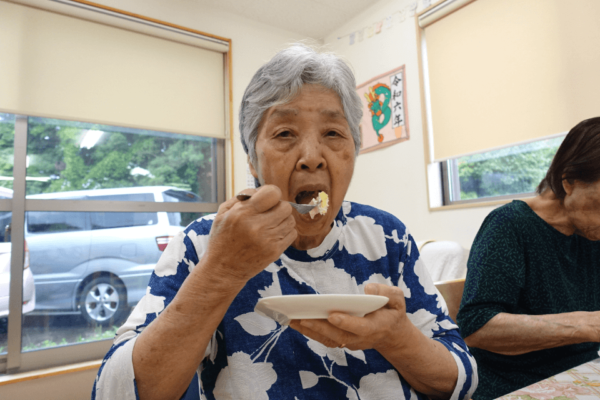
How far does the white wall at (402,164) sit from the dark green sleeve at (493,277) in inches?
59.3

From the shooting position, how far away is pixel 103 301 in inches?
125

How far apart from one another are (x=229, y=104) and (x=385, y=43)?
154 cm

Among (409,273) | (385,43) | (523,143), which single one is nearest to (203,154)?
(385,43)

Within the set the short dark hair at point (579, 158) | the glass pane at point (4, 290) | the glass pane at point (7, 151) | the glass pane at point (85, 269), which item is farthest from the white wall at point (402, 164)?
the glass pane at point (4, 290)

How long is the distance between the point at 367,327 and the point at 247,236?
241 mm

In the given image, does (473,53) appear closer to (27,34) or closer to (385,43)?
(385,43)

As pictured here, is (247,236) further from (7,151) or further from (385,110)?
(7,151)

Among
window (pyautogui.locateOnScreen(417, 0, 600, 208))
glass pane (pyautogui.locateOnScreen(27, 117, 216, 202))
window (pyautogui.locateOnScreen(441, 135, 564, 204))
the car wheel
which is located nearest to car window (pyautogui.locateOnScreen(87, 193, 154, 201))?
glass pane (pyautogui.locateOnScreen(27, 117, 216, 202))

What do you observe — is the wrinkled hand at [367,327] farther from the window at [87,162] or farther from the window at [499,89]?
the window at [87,162]

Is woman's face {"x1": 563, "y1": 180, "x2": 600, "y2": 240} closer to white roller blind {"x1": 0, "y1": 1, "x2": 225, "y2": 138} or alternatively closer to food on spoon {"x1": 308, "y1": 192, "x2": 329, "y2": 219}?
food on spoon {"x1": 308, "y1": 192, "x2": 329, "y2": 219}

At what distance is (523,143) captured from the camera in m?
2.48

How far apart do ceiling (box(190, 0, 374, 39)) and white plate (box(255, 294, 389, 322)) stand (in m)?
3.58

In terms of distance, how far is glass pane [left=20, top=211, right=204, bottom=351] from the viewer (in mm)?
2963

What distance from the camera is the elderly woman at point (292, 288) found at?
2.02 feet
